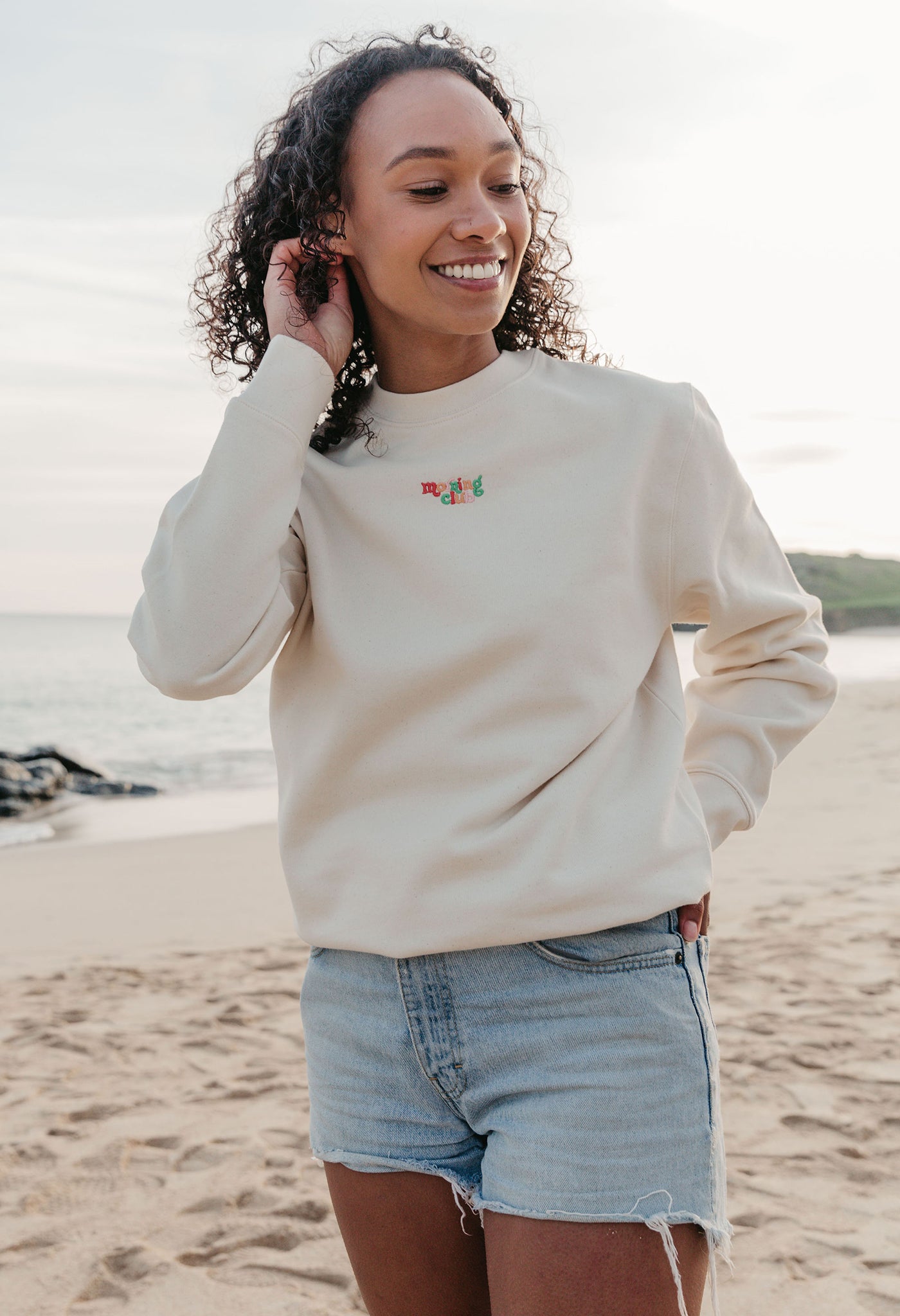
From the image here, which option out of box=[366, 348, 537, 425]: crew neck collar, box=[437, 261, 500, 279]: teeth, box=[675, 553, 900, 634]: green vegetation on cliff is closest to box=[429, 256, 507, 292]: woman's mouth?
box=[437, 261, 500, 279]: teeth

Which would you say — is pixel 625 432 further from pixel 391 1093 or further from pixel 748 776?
pixel 391 1093

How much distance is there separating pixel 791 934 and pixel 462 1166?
4245 millimetres

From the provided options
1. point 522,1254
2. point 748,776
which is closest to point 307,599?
point 748,776

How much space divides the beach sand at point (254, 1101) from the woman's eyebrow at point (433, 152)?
2.37m

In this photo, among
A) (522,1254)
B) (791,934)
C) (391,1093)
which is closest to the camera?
(522,1254)

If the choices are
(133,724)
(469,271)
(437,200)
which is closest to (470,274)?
(469,271)

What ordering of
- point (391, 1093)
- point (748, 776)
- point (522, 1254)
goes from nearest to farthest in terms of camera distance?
1. point (522, 1254)
2. point (391, 1093)
3. point (748, 776)

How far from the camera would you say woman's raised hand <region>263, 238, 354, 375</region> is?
1632 millimetres

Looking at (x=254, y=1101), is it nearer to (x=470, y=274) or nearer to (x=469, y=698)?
(x=469, y=698)

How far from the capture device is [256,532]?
1.47m

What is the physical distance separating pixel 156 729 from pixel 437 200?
720 inches

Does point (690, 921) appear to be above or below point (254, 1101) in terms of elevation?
above

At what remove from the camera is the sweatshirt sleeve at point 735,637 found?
5.03 ft

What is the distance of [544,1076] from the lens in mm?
1353
